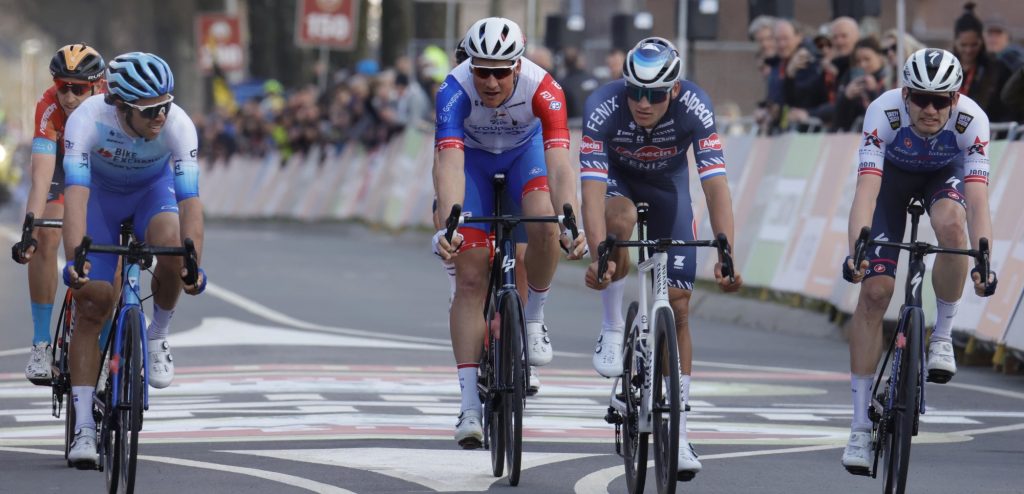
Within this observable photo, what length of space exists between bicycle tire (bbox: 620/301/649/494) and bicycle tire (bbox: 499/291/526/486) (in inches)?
17.3

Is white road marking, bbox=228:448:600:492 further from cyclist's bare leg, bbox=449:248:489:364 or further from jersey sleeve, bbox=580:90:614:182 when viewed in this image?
jersey sleeve, bbox=580:90:614:182

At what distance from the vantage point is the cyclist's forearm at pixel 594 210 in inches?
369

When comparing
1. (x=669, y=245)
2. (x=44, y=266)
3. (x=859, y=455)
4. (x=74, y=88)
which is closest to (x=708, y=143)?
(x=669, y=245)

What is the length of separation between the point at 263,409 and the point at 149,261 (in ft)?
10.4

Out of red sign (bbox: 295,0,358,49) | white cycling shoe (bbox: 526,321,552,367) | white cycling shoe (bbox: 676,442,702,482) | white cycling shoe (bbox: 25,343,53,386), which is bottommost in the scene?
red sign (bbox: 295,0,358,49)

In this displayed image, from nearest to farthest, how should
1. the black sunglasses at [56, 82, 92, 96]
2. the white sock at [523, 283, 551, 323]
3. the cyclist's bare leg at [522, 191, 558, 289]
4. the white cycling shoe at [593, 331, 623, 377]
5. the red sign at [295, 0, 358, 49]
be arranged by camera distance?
the white cycling shoe at [593, 331, 623, 377]
the cyclist's bare leg at [522, 191, 558, 289]
the white sock at [523, 283, 551, 323]
the black sunglasses at [56, 82, 92, 96]
the red sign at [295, 0, 358, 49]

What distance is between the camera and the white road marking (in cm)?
940

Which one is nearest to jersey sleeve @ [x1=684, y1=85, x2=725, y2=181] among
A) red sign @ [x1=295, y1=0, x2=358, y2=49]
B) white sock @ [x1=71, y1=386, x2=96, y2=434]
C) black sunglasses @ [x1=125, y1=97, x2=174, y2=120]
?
black sunglasses @ [x1=125, y1=97, x2=174, y2=120]

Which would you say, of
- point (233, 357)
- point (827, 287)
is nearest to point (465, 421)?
point (233, 357)

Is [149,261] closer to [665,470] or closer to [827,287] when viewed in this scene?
[665,470]

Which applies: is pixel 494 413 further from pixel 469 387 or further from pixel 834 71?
pixel 834 71

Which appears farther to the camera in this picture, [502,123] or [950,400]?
[950,400]

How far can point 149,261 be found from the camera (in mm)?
9117

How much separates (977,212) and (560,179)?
73.0 inches
